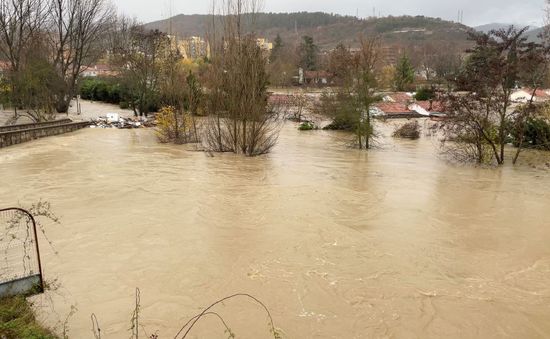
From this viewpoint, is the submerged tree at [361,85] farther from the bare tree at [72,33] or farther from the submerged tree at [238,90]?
the bare tree at [72,33]

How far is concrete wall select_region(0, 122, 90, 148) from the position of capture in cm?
2067

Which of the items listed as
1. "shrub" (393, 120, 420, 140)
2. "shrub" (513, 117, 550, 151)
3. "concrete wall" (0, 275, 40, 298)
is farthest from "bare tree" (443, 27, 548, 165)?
"concrete wall" (0, 275, 40, 298)

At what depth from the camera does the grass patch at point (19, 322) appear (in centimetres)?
433

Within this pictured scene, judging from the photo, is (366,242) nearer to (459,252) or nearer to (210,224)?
(459,252)

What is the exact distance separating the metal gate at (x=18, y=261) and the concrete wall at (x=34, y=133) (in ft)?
42.9

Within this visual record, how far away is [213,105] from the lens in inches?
753

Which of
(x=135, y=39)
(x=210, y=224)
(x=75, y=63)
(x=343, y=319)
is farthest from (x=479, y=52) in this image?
(x=75, y=63)

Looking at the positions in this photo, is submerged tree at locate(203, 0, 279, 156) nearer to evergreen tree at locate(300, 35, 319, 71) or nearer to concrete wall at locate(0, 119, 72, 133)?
concrete wall at locate(0, 119, 72, 133)

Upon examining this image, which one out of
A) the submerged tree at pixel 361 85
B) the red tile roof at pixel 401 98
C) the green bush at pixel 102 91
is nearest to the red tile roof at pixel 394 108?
the red tile roof at pixel 401 98

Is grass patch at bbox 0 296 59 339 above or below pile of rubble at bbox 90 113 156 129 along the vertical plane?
below

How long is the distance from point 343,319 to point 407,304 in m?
1.02

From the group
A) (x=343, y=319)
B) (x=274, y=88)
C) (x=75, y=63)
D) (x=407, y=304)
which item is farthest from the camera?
(x=274, y=88)

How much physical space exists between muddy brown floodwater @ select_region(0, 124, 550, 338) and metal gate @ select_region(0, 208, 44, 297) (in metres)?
0.25

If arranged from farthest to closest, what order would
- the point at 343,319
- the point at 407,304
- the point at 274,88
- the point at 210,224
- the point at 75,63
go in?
the point at 274,88
the point at 75,63
the point at 210,224
the point at 407,304
the point at 343,319
